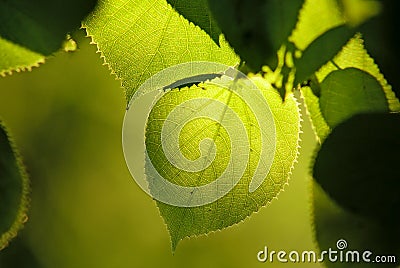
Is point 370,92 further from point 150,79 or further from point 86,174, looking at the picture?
point 86,174

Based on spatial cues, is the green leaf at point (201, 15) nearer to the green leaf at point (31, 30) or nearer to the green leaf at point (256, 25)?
the green leaf at point (256, 25)

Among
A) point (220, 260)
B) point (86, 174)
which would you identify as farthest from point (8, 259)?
point (220, 260)

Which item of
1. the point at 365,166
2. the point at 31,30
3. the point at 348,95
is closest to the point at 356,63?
the point at 348,95

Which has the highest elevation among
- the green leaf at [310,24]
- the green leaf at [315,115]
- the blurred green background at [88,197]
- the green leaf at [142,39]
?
the green leaf at [142,39]

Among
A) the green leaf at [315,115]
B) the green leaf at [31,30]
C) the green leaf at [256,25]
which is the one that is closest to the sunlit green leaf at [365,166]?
the green leaf at [315,115]

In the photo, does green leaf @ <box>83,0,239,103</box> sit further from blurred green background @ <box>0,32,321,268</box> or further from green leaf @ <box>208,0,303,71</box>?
blurred green background @ <box>0,32,321,268</box>

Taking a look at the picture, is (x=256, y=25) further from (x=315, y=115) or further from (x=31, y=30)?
(x=31, y=30)
